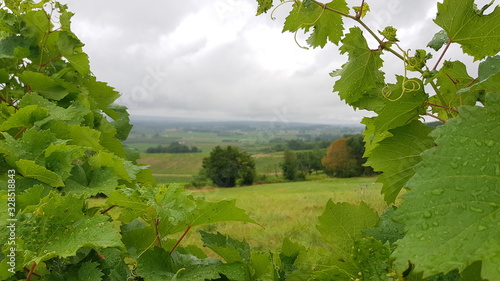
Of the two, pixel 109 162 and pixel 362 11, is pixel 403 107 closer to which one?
pixel 362 11

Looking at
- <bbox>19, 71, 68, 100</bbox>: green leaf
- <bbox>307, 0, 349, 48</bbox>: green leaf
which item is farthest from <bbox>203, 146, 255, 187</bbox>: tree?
<bbox>307, 0, 349, 48</bbox>: green leaf

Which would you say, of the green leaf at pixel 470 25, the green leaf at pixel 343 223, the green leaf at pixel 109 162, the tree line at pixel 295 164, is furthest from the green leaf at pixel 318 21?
the tree line at pixel 295 164

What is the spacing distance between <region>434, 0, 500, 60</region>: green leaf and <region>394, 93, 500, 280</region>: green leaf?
1.58 feet

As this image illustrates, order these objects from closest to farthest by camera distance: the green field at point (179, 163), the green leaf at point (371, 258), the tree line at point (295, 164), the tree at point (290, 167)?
the green leaf at point (371, 258)
the tree line at point (295, 164)
the tree at point (290, 167)
the green field at point (179, 163)

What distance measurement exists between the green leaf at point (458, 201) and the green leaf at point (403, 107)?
33 cm

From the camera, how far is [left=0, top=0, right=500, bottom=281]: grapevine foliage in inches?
24.6

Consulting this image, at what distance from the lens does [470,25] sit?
1.07m

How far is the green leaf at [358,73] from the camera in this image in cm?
128

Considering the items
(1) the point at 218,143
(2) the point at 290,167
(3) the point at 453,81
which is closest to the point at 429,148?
(3) the point at 453,81

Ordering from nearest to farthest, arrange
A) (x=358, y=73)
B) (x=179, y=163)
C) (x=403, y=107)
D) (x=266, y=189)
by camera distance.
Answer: (x=403, y=107), (x=358, y=73), (x=266, y=189), (x=179, y=163)

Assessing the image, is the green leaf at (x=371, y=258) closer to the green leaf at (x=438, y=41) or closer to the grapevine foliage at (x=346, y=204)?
the grapevine foliage at (x=346, y=204)

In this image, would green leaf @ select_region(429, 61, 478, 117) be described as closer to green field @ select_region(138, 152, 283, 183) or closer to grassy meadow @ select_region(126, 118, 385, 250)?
grassy meadow @ select_region(126, 118, 385, 250)

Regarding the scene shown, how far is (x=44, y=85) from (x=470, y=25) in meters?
1.75

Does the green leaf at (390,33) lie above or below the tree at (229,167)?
above
